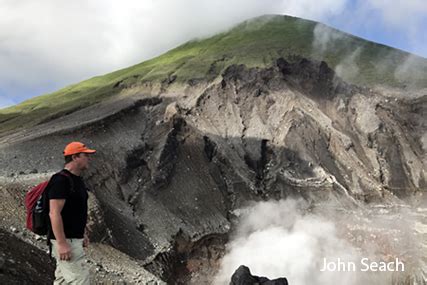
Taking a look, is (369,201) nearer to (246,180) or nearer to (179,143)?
(246,180)

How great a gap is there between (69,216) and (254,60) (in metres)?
74.1

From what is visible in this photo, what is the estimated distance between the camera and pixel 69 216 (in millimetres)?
7898

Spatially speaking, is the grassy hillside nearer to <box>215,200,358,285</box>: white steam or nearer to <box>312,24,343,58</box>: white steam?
<box>312,24,343,58</box>: white steam

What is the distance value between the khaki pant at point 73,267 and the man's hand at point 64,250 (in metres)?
0.15

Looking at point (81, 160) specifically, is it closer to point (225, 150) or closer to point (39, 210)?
point (39, 210)

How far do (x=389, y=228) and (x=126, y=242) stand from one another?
87.0 feet

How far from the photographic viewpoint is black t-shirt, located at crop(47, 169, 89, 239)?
25.2 feet

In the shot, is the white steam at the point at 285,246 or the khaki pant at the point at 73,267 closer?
the khaki pant at the point at 73,267

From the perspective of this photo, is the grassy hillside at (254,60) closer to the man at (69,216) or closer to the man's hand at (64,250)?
the man at (69,216)

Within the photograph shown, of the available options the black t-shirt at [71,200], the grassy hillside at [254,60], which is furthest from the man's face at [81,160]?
the grassy hillside at [254,60]

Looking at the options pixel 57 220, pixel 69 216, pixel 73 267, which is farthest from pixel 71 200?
pixel 73 267

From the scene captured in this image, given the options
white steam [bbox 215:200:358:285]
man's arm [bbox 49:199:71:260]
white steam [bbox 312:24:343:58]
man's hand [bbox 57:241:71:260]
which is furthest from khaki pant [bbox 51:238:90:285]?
white steam [bbox 312:24:343:58]

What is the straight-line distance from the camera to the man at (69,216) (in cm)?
761

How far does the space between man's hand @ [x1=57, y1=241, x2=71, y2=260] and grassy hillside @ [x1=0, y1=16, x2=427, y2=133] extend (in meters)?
53.8
